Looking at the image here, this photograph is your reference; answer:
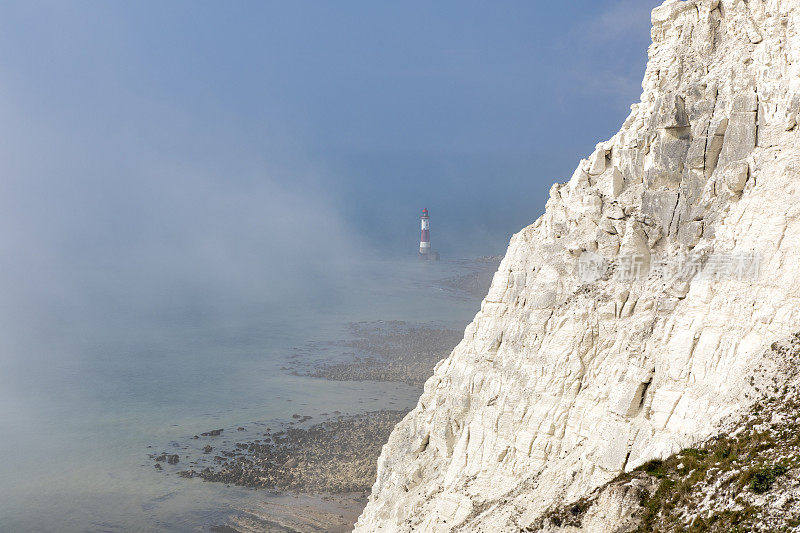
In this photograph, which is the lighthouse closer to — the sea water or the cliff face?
the sea water

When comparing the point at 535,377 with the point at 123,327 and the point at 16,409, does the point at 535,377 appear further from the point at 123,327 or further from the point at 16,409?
the point at 123,327

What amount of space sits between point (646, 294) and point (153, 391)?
2594 inches

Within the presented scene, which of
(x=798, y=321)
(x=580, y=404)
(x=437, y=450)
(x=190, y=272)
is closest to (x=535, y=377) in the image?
(x=580, y=404)

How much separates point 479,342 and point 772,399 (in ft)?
45.6

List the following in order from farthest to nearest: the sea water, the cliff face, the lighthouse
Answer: the lighthouse, the sea water, the cliff face

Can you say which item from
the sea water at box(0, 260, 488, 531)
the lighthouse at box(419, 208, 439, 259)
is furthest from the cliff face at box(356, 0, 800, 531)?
the lighthouse at box(419, 208, 439, 259)

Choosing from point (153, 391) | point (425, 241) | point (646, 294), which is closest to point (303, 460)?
point (153, 391)

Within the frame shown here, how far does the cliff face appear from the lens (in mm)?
20875

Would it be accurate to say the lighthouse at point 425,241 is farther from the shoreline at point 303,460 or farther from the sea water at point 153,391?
the shoreline at point 303,460

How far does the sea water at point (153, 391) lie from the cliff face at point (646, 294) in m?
28.5

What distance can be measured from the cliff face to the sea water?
28.5 meters

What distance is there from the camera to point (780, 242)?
20641 millimetres

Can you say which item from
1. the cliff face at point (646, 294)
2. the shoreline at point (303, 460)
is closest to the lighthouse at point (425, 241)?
the shoreline at point (303, 460)

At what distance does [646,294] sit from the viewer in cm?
2445
